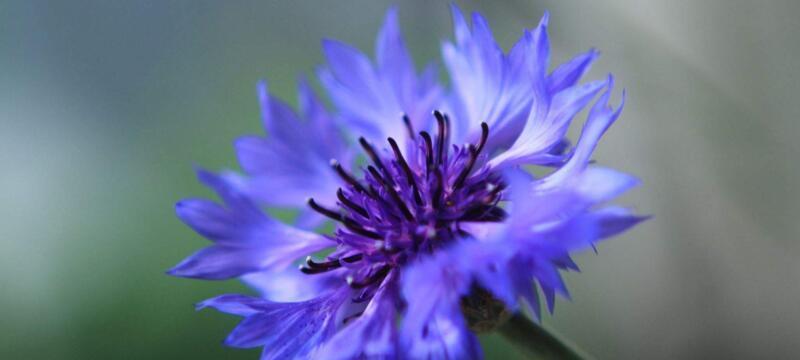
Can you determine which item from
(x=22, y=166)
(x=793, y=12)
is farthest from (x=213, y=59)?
(x=793, y=12)

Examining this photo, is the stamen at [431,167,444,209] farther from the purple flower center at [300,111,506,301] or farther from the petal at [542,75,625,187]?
the petal at [542,75,625,187]

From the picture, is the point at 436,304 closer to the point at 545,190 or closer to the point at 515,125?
the point at 545,190

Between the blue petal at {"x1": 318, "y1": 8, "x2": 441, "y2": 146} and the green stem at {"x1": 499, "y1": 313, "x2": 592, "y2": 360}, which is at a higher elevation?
the blue petal at {"x1": 318, "y1": 8, "x2": 441, "y2": 146}

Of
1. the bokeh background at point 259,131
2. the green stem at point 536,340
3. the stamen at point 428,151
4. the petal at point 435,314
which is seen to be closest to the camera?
the petal at point 435,314

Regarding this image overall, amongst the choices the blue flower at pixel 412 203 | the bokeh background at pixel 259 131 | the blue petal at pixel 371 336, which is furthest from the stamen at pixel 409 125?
the bokeh background at pixel 259 131

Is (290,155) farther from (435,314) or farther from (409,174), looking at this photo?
(435,314)

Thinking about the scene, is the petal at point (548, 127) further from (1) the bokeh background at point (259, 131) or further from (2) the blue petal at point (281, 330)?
(1) the bokeh background at point (259, 131)

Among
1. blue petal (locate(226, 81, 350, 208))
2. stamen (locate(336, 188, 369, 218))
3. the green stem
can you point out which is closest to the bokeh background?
blue petal (locate(226, 81, 350, 208))
